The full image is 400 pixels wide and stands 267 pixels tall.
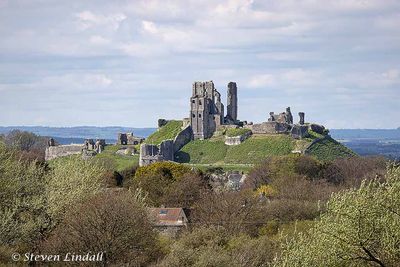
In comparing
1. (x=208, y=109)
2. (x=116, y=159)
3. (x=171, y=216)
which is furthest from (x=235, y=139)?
(x=171, y=216)

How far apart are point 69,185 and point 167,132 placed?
7814 centimetres

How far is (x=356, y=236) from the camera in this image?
23719mm

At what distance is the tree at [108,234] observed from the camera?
113ft

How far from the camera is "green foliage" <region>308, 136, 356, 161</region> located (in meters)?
106

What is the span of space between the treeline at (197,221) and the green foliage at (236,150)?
34.6m

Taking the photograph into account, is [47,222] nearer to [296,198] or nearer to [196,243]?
[196,243]

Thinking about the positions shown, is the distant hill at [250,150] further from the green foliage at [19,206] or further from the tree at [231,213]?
the green foliage at [19,206]

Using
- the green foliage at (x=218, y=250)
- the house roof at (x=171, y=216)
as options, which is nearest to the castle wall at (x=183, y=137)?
the house roof at (x=171, y=216)

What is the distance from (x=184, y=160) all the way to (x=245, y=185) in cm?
2712

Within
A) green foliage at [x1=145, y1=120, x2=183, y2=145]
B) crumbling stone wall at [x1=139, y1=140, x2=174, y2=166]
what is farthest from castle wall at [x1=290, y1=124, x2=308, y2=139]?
green foliage at [x1=145, y1=120, x2=183, y2=145]

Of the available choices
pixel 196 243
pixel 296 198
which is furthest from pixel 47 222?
pixel 296 198

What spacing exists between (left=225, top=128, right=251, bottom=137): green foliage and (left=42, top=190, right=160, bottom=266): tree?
74189 mm

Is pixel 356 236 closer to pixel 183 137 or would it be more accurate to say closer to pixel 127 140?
pixel 183 137

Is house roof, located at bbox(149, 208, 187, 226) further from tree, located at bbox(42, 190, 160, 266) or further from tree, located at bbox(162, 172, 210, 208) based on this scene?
tree, located at bbox(42, 190, 160, 266)
